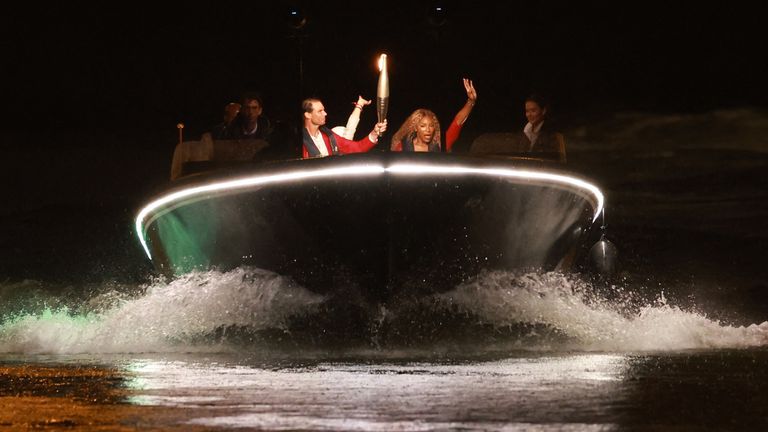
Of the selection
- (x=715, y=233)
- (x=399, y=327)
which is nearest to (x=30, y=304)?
(x=399, y=327)

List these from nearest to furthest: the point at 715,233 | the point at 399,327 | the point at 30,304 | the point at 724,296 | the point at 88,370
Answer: the point at 88,370, the point at 399,327, the point at 30,304, the point at 724,296, the point at 715,233

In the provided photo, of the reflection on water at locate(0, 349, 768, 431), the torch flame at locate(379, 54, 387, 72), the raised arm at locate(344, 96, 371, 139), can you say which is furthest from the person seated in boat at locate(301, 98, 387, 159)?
the reflection on water at locate(0, 349, 768, 431)

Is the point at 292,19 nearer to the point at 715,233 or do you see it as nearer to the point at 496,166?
the point at 496,166

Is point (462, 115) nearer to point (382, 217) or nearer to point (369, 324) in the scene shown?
point (382, 217)

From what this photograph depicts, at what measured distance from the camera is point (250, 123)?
9.77 m

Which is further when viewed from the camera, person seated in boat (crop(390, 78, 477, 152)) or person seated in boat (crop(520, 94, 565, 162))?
person seated in boat (crop(520, 94, 565, 162))

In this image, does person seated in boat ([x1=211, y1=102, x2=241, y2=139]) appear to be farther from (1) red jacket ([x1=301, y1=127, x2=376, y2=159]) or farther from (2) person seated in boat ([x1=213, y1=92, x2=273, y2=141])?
(1) red jacket ([x1=301, y1=127, x2=376, y2=159])

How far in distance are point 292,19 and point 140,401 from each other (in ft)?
17.7

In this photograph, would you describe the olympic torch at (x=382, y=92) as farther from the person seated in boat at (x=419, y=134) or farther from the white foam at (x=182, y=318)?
the white foam at (x=182, y=318)

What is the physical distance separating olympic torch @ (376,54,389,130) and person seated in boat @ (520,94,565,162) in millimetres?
1128

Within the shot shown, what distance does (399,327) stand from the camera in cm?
793

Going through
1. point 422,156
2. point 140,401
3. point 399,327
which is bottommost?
point 399,327

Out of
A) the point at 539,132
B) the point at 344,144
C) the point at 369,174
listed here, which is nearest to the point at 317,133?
the point at 344,144

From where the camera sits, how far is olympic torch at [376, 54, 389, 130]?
9414mm
